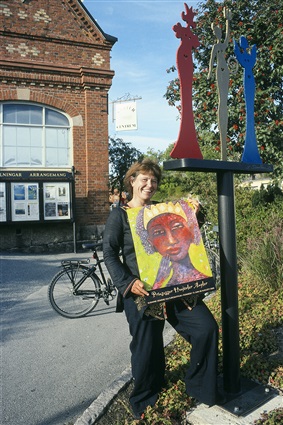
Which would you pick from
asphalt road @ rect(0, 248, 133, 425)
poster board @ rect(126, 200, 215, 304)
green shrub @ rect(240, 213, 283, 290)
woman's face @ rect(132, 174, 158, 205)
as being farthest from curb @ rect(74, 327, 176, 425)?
green shrub @ rect(240, 213, 283, 290)

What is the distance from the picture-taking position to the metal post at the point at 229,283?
2.60 metres

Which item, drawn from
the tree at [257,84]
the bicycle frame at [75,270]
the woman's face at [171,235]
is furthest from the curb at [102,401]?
the tree at [257,84]

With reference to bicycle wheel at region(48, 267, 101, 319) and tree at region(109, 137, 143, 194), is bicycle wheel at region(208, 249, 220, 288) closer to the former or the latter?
A: bicycle wheel at region(48, 267, 101, 319)

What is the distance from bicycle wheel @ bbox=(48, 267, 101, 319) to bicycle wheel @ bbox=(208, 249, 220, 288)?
1.80m

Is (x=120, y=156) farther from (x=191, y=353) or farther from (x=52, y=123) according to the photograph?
(x=191, y=353)

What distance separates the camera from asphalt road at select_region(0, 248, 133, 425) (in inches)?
112

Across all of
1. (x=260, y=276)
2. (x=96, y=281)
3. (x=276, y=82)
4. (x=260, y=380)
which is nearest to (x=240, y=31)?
(x=276, y=82)

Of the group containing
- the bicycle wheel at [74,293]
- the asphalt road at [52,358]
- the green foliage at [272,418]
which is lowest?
the asphalt road at [52,358]

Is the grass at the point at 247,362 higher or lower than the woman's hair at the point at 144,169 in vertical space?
lower

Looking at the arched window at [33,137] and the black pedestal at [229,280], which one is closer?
the black pedestal at [229,280]

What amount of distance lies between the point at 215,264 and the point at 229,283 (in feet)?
10.5

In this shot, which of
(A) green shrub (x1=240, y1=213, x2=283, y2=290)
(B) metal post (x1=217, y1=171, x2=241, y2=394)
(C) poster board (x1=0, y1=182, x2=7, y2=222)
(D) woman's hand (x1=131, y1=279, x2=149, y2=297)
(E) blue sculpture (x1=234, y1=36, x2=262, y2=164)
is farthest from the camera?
(C) poster board (x1=0, y1=182, x2=7, y2=222)

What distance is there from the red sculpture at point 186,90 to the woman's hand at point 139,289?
85 cm

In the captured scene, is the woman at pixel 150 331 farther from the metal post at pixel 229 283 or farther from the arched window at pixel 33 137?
the arched window at pixel 33 137
